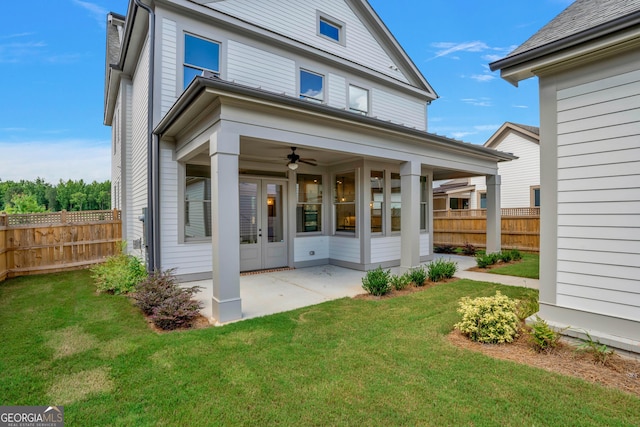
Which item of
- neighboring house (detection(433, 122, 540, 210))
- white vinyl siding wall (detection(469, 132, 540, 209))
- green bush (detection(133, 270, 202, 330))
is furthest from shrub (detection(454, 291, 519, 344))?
white vinyl siding wall (detection(469, 132, 540, 209))

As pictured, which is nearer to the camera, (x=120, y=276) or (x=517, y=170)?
(x=120, y=276)

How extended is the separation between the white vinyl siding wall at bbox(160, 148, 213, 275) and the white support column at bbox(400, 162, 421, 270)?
494cm

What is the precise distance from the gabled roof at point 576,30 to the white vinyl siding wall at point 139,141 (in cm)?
692

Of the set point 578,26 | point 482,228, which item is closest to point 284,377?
point 578,26

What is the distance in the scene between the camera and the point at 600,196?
3486mm

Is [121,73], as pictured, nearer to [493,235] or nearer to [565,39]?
[565,39]

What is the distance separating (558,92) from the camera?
3779mm

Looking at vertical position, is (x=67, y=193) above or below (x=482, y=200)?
above

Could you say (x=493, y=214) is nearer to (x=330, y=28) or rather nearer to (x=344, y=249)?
(x=344, y=249)

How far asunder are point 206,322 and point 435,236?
1200cm

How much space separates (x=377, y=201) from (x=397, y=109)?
13.3 feet

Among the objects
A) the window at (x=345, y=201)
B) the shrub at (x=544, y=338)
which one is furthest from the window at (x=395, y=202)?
the shrub at (x=544, y=338)

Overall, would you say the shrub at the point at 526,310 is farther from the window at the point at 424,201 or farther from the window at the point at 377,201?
the window at the point at 424,201

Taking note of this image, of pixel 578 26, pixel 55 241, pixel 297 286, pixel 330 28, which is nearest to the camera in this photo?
pixel 578 26
